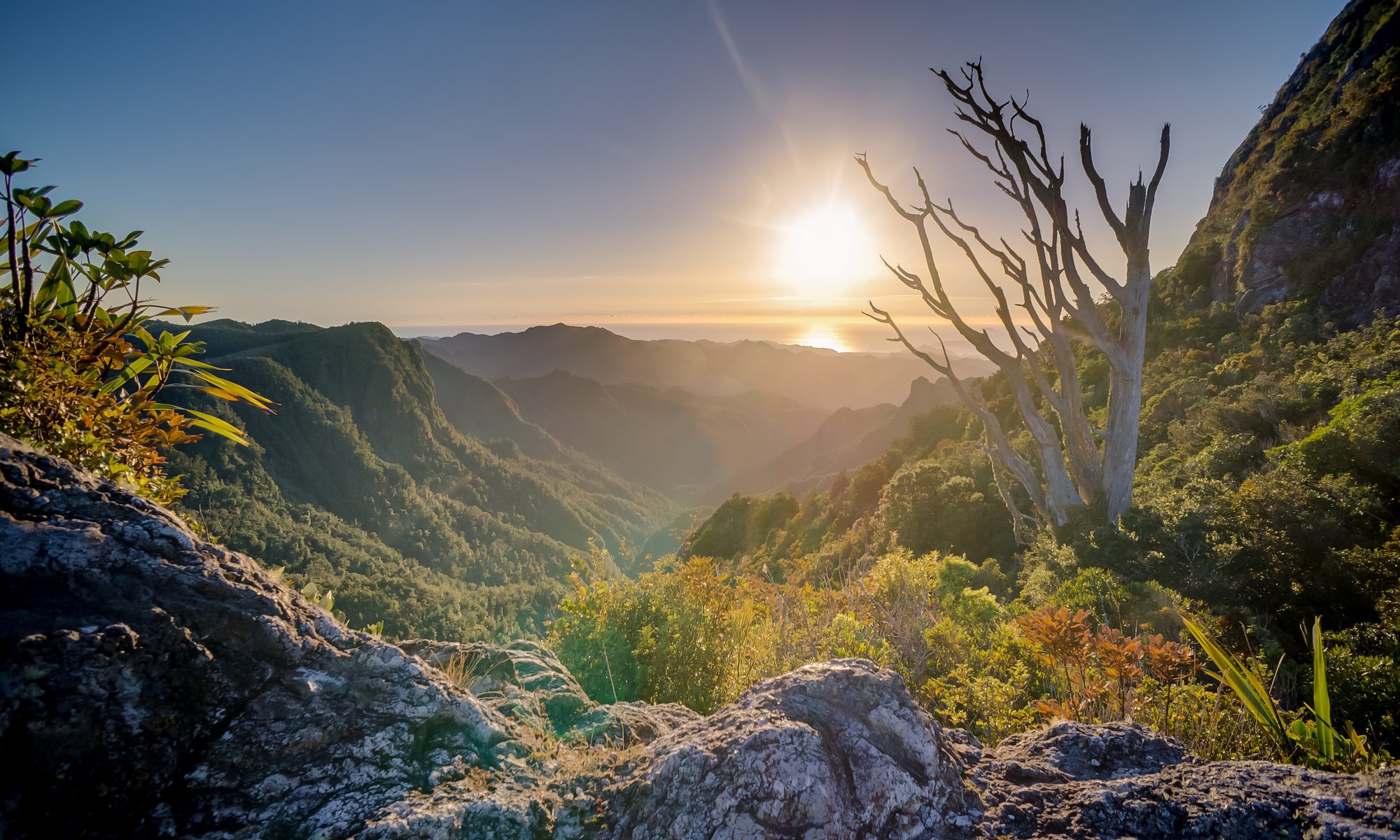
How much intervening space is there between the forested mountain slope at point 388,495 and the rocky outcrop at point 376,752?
50193mm

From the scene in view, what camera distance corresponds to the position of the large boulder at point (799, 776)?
1.48m

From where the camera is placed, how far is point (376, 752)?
160 cm

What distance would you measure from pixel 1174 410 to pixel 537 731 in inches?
834

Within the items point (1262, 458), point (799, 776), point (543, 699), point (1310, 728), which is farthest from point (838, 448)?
point (799, 776)

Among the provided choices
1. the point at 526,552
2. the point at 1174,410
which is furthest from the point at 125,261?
the point at 526,552

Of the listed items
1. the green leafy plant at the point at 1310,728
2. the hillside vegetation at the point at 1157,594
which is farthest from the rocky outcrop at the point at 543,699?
the green leafy plant at the point at 1310,728

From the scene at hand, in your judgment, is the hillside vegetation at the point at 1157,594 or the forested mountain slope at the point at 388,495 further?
the forested mountain slope at the point at 388,495

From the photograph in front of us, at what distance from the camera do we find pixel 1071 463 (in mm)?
8148

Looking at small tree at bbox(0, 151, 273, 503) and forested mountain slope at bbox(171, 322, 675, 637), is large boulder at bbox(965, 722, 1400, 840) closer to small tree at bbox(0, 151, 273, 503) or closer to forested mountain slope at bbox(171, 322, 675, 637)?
small tree at bbox(0, 151, 273, 503)

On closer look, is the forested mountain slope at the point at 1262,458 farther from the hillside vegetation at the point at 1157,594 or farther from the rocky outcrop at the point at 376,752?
the rocky outcrop at the point at 376,752

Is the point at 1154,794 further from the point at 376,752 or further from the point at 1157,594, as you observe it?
the point at 1157,594

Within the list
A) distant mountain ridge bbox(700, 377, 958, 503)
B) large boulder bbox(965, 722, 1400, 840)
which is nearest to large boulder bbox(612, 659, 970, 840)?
large boulder bbox(965, 722, 1400, 840)

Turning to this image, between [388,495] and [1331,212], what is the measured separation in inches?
4859

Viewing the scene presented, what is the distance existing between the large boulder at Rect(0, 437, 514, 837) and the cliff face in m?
23.6
